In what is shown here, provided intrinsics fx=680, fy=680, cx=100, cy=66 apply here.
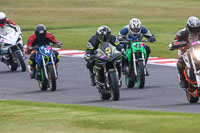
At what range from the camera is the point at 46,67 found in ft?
56.4

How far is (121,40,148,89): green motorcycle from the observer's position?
56.8 feet

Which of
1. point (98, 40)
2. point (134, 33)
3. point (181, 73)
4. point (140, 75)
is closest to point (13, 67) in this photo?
point (134, 33)

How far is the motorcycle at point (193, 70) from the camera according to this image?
46.3ft

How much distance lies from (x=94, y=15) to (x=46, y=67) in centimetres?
2946

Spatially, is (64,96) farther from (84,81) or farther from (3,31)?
(3,31)

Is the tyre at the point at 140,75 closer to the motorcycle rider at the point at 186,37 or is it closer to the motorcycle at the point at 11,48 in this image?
the motorcycle rider at the point at 186,37

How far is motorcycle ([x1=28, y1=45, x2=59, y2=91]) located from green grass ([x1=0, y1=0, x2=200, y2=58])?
327 inches

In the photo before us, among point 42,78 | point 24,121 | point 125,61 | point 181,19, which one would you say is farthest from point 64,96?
point 181,19

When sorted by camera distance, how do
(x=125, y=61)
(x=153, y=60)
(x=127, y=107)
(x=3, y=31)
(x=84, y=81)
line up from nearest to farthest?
1. (x=127, y=107)
2. (x=125, y=61)
3. (x=84, y=81)
4. (x=3, y=31)
5. (x=153, y=60)

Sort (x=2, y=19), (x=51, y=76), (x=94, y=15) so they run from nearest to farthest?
(x=51, y=76)
(x=2, y=19)
(x=94, y=15)

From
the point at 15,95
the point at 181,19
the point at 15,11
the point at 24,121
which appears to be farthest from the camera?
the point at 15,11

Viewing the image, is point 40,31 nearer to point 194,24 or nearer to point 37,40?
point 37,40

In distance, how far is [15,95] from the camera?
55.5ft

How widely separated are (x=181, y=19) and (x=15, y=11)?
12.9m
